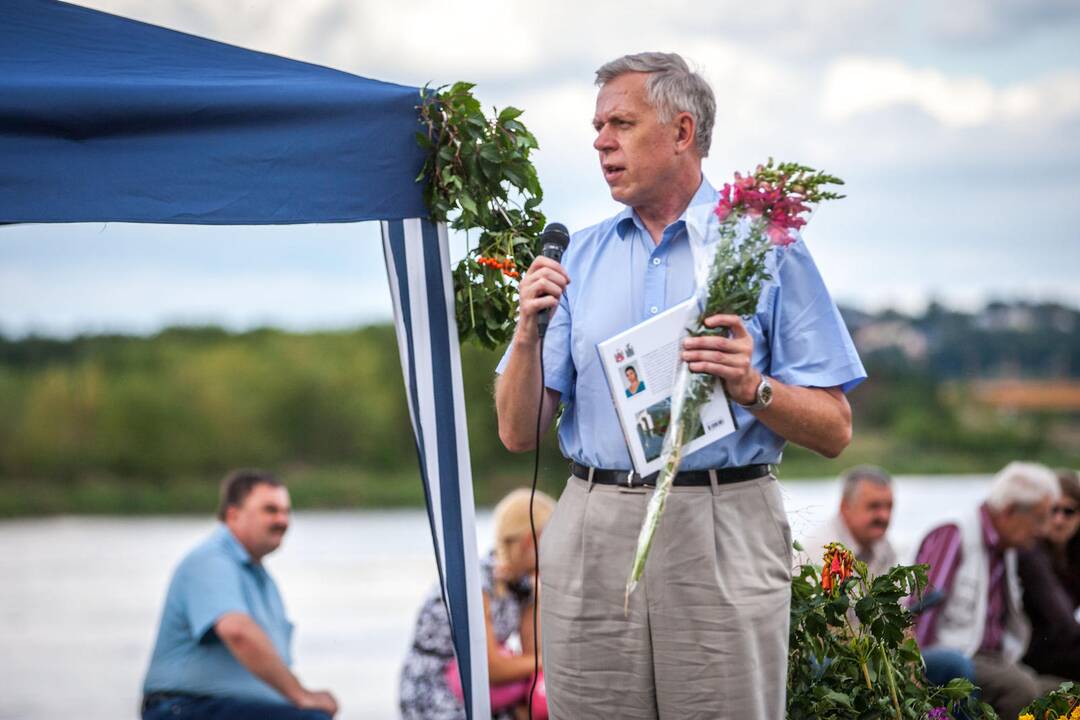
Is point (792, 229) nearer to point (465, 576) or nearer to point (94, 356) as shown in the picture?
point (465, 576)

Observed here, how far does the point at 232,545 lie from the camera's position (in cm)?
492

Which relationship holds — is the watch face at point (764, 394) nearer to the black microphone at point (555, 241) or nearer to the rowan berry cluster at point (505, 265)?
the black microphone at point (555, 241)

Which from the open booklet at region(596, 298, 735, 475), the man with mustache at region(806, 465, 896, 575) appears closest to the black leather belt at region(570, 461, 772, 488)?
the open booklet at region(596, 298, 735, 475)

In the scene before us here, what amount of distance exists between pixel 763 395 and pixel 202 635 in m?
2.87

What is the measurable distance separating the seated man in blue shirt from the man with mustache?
7.28 ft

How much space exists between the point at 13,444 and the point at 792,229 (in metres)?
42.5

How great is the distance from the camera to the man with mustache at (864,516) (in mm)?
5523

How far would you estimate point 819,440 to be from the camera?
2564mm

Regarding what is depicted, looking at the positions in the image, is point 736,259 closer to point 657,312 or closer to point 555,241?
point 657,312

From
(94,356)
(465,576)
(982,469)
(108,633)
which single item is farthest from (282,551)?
(465,576)

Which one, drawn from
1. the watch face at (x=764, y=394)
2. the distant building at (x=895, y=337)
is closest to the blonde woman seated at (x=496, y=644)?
the watch face at (x=764, y=394)

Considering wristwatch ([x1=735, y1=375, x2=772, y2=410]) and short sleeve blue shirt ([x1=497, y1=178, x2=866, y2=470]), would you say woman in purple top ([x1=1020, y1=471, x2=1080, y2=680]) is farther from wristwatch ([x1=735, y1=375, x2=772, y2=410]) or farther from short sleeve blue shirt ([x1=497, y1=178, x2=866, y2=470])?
wristwatch ([x1=735, y1=375, x2=772, y2=410])

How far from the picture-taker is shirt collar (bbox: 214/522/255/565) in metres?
A: 4.89

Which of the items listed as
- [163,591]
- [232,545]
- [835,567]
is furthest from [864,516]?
[163,591]
